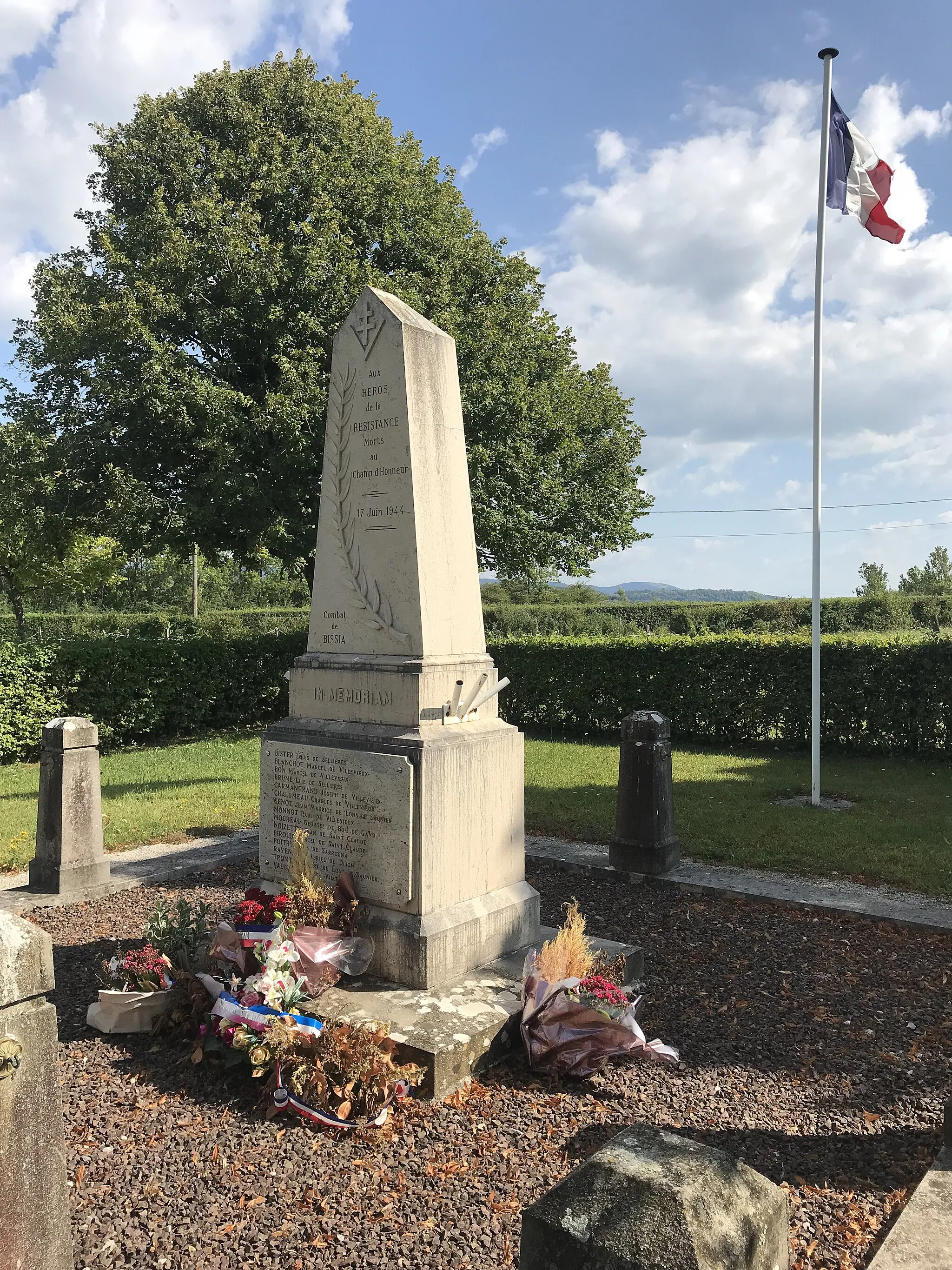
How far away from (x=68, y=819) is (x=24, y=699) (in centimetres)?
755

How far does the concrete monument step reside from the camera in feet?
12.2

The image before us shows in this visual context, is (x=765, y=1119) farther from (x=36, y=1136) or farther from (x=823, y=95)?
(x=823, y=95)

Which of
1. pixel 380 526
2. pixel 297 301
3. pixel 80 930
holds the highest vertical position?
pixel 297 301

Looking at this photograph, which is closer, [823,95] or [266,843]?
[266,843]

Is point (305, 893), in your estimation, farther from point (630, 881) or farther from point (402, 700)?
point (630, 881)

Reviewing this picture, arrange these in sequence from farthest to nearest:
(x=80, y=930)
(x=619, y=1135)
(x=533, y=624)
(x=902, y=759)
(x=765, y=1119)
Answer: (x=533, y=624)
(x=902, y=759)
(x=80, y=930)
(x=765, y=1119)
(x=619, y=1135)

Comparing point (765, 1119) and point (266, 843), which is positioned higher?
point (266, 843)

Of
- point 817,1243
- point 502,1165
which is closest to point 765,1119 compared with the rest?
point 817,1243

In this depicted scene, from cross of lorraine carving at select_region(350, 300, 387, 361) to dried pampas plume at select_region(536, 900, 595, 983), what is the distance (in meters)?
3.32

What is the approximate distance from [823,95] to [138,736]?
1373cm

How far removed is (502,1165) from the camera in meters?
3.17

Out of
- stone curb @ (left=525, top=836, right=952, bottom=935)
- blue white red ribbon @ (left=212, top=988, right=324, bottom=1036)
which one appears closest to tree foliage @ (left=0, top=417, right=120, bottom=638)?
stone curb @ (left=525, top=836, right=952, bottom=935)

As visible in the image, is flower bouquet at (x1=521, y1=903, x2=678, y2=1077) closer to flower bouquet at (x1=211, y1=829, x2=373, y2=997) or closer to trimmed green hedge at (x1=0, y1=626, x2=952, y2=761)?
flower bouquet at (x1=211, y1=829, x2=373, y2=997)

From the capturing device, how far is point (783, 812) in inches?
362
